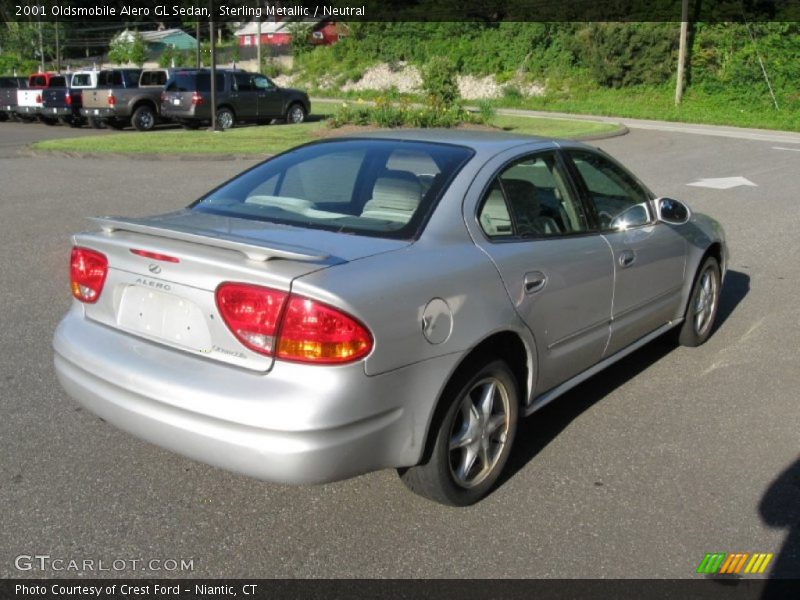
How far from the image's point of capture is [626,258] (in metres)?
4.71

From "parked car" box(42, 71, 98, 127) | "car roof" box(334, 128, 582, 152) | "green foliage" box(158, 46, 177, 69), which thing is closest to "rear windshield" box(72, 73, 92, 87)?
"parked car" box(42, 71, 98, 127)

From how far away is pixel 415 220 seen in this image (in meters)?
3.69

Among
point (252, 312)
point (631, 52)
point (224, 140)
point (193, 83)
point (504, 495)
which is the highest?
point (631, 52)

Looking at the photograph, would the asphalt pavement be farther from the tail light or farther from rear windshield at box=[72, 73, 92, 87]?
rear windshield at box=[72, 73, 92, 87]

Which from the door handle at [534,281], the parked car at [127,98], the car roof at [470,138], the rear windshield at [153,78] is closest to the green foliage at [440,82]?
the parked car at [127,98]

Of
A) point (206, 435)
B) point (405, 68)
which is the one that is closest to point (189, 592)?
point (206, 435)

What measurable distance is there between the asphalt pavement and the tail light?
2.71 ft

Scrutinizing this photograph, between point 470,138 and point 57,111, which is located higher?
point 470,138

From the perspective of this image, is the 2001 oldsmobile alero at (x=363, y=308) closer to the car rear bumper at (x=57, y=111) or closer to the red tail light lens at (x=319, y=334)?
the red tail light lens at (x=319, y=334)

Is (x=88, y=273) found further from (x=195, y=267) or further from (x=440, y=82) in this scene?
(x=440, y=82)

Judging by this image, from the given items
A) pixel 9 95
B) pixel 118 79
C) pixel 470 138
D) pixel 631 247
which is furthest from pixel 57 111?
pixel 631 247

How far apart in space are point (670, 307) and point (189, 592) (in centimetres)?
350

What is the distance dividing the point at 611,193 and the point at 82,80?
2767cm

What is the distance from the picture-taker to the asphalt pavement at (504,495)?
11.0ft
